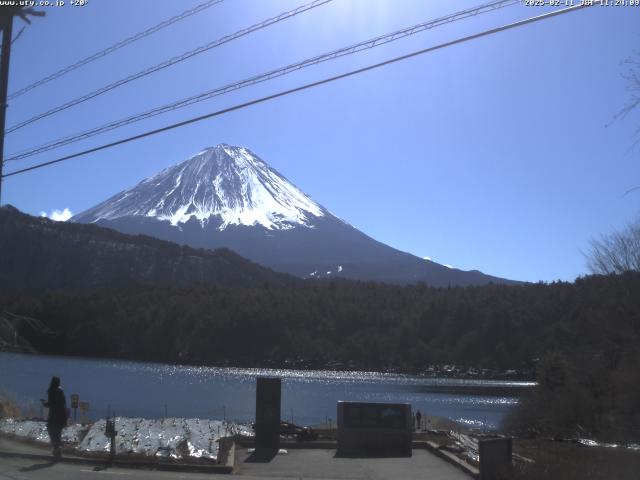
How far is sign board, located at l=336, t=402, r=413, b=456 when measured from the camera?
1698 cm

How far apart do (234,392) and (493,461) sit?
61.1 meters

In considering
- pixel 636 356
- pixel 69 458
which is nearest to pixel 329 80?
pixel 69 458

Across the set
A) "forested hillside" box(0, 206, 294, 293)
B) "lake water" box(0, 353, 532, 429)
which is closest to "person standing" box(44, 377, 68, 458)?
"lake water" box(0, 353, 532, 429)

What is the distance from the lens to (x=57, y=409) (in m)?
15.0

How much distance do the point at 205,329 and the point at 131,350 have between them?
12258mm

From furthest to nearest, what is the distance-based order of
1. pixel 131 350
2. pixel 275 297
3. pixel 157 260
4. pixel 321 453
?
pixel 157 260
pixel 275 297
pixel 131 350
pixel 321 453

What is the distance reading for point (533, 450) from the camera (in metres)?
15.5

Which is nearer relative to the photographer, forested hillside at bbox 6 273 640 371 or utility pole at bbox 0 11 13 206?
utility pole at bbox 0 11 13 206

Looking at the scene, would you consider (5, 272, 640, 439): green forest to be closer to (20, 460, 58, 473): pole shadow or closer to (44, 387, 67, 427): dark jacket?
(44, 387, 67, 427): dark jacket

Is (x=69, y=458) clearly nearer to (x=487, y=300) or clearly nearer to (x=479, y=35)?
(x=479, y=35)

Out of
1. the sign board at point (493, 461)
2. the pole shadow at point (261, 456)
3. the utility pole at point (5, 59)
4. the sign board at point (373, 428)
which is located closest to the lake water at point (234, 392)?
the sign board at point (373, 428)

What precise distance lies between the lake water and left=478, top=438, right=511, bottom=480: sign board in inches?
1095

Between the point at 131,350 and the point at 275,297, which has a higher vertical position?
the point at 275,297

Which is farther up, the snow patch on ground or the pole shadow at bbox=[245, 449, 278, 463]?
the snow patch on ground
